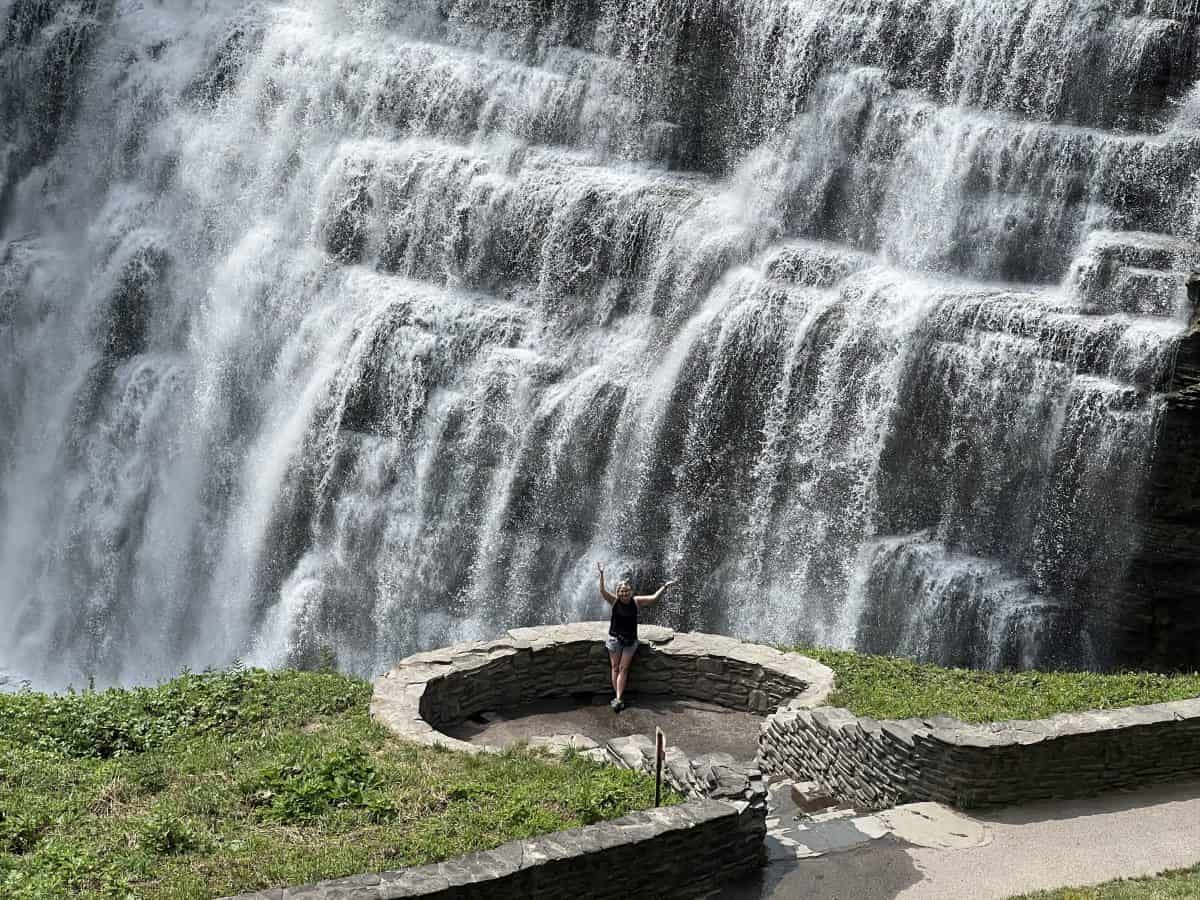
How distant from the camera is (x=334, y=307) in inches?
1155

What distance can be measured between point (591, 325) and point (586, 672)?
11.7 meters

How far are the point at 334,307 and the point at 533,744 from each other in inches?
686

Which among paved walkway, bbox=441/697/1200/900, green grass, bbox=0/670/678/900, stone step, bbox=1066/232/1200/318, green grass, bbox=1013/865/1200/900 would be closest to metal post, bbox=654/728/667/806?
green grass, bbox=0/670/678/900

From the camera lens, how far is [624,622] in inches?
596

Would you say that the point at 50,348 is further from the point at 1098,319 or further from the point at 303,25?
the point at 1098,319

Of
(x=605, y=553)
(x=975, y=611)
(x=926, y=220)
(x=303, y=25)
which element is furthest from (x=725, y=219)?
(x=303, y=25)

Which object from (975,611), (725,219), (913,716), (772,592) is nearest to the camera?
(913,716)

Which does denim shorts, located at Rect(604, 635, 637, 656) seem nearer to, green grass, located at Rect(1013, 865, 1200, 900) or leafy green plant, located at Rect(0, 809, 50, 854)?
green grass, located at Rect(1013, 865, 1200, 900)

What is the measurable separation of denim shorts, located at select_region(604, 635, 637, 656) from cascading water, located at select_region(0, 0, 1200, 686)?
22.9 ft

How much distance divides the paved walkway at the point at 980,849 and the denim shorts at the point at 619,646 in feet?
A: 11.4

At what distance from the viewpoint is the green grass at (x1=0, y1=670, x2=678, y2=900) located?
10188 mm

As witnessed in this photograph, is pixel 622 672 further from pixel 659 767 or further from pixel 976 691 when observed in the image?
pixel 659 767

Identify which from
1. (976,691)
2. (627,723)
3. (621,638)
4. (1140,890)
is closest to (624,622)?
(621,638)

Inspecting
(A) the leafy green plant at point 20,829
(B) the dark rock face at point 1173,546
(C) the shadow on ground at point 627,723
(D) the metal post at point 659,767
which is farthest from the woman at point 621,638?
(B) the dark rock face at point 1173,546
